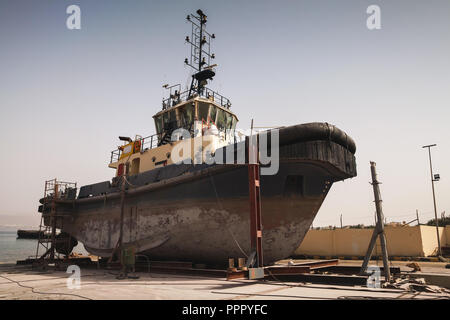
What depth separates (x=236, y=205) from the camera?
894 centimetres

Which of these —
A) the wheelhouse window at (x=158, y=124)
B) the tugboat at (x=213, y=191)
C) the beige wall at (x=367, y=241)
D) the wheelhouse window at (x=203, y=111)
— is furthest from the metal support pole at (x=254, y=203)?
the beige wall at (x=367, y=241)

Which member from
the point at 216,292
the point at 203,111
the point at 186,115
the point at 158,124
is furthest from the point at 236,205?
the point at 158,124

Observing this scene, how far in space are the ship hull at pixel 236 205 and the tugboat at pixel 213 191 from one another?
0.03 m

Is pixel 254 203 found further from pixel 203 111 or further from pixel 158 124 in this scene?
pixel 158 124

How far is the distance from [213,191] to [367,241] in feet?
36.5

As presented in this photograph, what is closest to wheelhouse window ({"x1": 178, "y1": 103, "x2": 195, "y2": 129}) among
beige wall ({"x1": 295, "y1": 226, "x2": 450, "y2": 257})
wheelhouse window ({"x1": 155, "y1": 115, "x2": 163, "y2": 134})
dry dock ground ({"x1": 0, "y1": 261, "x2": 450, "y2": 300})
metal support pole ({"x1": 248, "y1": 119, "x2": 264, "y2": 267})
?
wheelhouse window ({"x1": 155, "y1": 115, "x2": 163, "y2": 134})

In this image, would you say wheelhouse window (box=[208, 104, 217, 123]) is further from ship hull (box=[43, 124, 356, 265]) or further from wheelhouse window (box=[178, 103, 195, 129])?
ship hull (box=[43, 124, 356, 265])

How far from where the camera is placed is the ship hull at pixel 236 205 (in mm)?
8658

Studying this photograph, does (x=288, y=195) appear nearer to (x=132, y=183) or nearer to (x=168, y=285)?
(x=168, y=285)

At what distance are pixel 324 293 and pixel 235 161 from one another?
13.2 ft

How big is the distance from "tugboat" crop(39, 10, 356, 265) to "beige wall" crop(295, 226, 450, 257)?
8699 millimetres

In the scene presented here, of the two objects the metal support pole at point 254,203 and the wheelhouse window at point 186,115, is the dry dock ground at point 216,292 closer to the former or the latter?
the metal support pole at point 254,203
